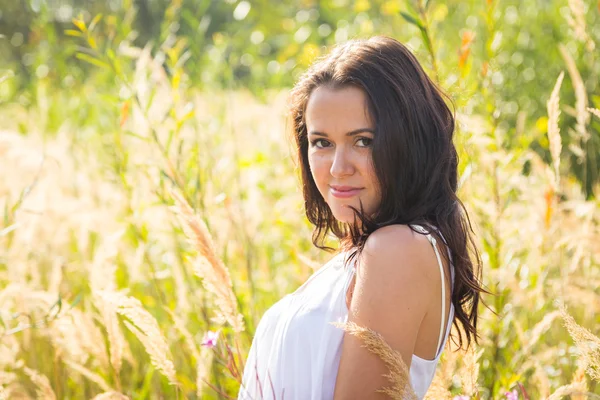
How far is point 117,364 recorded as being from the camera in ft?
5.77

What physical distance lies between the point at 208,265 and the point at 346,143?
41 centimetres

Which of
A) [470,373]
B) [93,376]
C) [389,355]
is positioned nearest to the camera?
[389,355]

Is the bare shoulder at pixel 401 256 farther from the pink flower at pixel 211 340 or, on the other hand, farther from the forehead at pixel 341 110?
the pink flower at pixel 211 340

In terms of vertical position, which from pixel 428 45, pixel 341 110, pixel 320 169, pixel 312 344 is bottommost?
pixel 312 344

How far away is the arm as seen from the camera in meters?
1.30

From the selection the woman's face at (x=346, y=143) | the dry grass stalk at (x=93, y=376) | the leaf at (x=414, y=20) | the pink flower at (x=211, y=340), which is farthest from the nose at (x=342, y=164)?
the dry grass stalk at (x=93, y=376)

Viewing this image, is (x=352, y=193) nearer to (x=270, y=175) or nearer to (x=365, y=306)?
(x=365, y=306)

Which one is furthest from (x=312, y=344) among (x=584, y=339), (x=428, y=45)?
(x=428, y=45)

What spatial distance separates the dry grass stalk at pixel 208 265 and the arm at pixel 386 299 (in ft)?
0.94

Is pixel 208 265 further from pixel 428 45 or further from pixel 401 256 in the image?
pixel 428 45

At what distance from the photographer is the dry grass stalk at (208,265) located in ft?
4.87

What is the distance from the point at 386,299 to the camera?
1297mm

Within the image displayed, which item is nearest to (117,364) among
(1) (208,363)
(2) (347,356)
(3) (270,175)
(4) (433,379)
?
(1) (208,363)

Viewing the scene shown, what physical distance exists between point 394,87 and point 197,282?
1.43m
